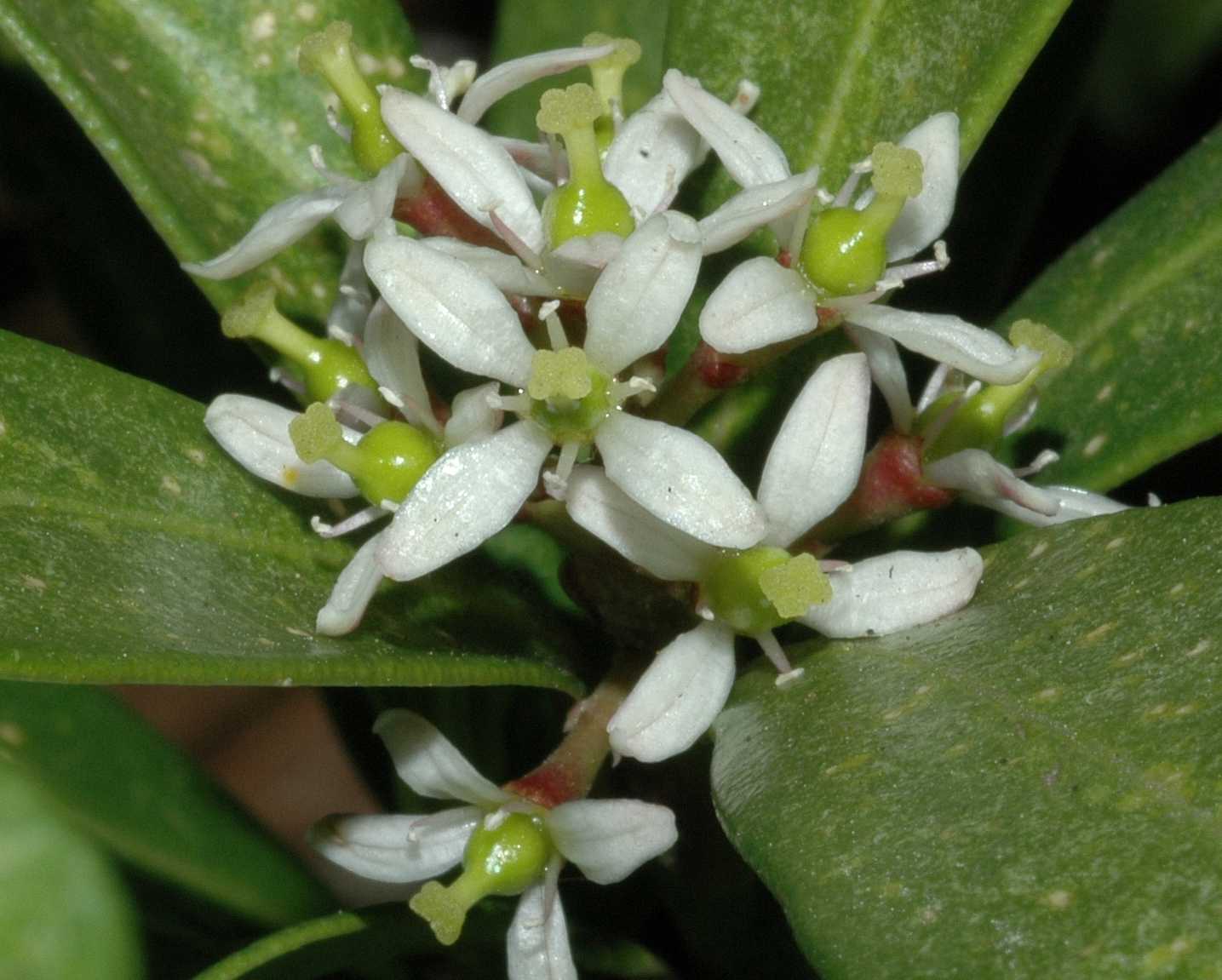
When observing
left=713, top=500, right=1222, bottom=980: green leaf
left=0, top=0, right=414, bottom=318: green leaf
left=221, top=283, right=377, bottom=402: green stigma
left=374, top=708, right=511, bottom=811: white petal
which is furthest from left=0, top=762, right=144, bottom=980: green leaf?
left=0, top=0, right=414, bottom=318: green leaf

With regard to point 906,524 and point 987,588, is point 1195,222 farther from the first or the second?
point 987,588

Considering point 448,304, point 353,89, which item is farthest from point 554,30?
point 448,304

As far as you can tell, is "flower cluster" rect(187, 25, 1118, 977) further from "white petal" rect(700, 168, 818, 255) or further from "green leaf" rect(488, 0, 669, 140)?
"green leaf" rect(488, 0, 669, 140)

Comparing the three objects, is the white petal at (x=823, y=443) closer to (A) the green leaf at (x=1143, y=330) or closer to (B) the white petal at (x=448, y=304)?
(B) the white petal at (x=448, y=304)

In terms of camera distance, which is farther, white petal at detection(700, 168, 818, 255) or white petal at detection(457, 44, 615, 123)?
white petal at detection(457, 44, 615, 123)

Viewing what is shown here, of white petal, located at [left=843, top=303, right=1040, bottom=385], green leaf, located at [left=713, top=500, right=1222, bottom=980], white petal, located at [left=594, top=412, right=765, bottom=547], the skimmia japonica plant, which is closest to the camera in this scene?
green leaf, located at [left=713, top=500, right=1222, bottom=980]

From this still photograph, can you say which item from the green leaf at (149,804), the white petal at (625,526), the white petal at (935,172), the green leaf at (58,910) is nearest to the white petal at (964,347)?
the white petal at (935,172)
